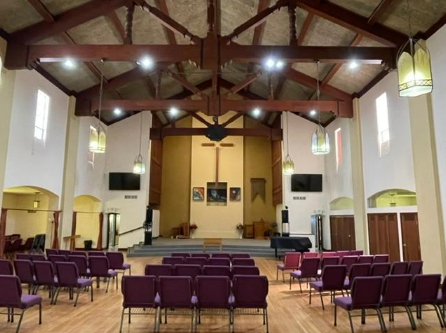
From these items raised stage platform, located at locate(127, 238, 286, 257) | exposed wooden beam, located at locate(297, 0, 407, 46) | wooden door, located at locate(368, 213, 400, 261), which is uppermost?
exposed wooden beam, located at locate(297, 0, 407, 46)

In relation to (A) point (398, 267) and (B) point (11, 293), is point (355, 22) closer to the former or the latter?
(A) point (398, 267)

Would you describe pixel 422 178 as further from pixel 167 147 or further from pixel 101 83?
pixel 167 147

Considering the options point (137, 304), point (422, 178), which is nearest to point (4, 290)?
point (137, 304)

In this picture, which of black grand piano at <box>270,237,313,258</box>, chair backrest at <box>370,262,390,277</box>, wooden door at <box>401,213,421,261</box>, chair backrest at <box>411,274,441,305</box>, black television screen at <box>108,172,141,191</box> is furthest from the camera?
black television screen at <box>108,172,141,191</box>

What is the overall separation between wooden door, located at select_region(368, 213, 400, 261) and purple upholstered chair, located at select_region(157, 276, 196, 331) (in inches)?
247

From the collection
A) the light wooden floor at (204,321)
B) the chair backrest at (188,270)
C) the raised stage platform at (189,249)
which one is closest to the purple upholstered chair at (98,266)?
the light wooden floor at (204,321)

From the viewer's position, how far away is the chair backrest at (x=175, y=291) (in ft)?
13.3

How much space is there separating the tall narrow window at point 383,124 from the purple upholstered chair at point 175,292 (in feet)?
22.4

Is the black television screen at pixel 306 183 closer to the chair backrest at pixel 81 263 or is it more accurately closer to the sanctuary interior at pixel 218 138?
the sanctuary interior at pixel 218 138

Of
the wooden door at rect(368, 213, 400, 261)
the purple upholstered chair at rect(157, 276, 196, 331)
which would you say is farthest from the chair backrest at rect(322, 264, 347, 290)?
the wooden door at rect(368, 213, 400, 261)

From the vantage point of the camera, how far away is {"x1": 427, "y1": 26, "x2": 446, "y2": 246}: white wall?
6.02 m

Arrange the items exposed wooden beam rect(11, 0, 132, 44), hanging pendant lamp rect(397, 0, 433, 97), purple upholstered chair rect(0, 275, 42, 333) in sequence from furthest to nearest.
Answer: exposed wooden beam rect(11, 0, 132, 44)
purple upholstered chair rect(0, 275, 42, 333)
hanging pendant lamp rect(397, 0, 433, 97)

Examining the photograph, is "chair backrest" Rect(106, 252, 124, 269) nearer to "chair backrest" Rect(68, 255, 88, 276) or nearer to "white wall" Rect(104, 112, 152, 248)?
"chair backrest" Rect(68, 255, 88, 276)

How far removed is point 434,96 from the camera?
6352 mm
